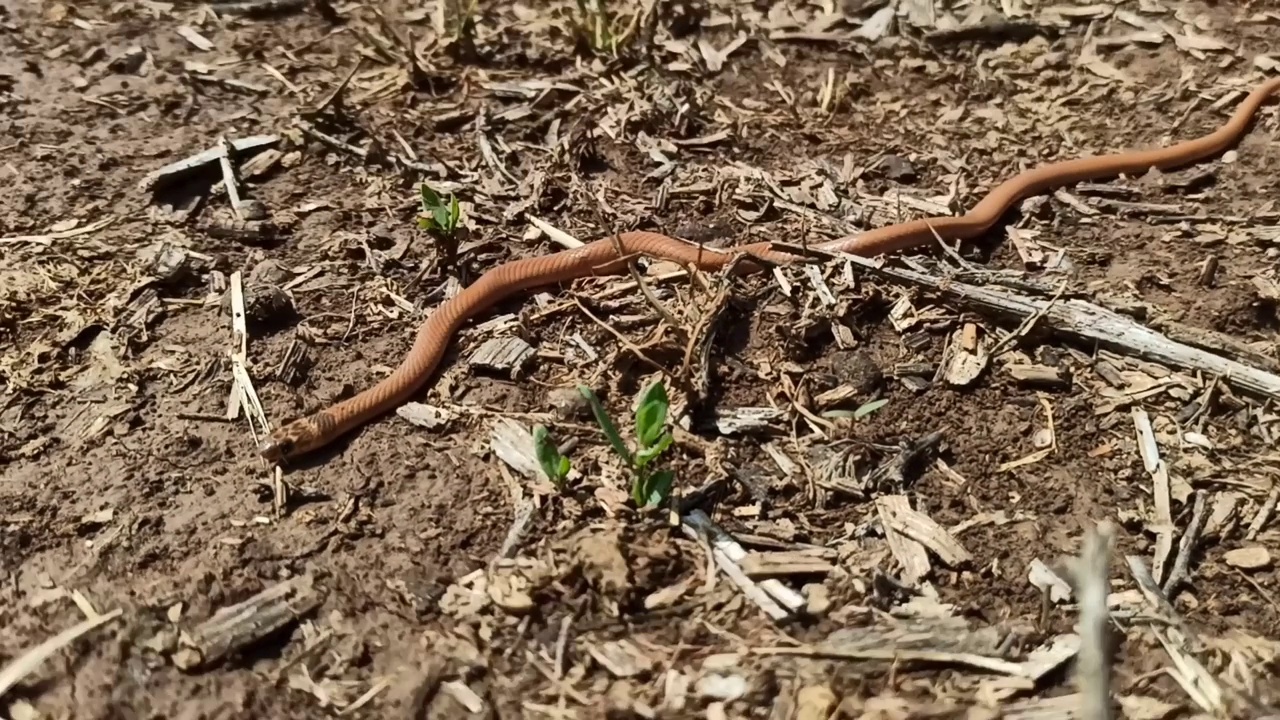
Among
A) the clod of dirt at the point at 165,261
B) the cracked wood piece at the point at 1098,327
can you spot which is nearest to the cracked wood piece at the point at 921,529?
the cracked wood piece at the point at 1098,327

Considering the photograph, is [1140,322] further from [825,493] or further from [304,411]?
[304,411]

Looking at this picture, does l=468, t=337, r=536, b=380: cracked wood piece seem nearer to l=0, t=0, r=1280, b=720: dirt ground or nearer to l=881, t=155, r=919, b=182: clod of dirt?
l=0, t=0, r=1280, b=720: dirt ground

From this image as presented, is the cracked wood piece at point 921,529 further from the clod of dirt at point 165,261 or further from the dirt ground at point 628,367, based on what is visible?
the clod of dirt at point 165,261

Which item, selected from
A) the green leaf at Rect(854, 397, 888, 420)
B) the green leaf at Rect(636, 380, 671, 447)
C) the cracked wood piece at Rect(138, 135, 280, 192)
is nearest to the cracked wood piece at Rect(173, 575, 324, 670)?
the green leaf at Rect(636, 380, 671, 447)

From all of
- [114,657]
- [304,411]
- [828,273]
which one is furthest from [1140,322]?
[114,657]

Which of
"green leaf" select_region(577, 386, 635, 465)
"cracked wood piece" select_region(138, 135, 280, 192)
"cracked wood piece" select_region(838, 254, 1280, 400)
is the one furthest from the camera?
"cracked wood piece" select_region(138, 135, 280, 192)

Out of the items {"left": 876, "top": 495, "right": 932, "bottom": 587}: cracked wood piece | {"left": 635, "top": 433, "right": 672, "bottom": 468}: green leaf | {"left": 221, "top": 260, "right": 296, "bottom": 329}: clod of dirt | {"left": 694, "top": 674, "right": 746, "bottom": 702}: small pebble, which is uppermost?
{"left": 635, "top": 433, "right": 672, "bottom": 468}: green leaf
